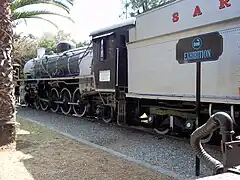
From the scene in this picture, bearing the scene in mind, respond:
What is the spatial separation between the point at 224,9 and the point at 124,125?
4.85 meters

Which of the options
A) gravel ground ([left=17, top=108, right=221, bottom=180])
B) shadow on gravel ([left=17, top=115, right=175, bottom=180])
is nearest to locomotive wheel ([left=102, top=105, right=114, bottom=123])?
gravel ground ([left=17, top=108, right=221, bottom=180])

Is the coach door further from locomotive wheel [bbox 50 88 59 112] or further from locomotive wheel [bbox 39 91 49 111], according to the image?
locomotive wheel [bbox 39 91 49 111]

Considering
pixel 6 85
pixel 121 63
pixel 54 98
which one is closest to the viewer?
pixel 6 85

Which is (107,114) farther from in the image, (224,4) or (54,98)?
(224,4)

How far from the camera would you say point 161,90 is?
7.31m

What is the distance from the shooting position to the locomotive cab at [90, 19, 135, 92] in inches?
357

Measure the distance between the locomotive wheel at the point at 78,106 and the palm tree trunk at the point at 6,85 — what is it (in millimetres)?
5672

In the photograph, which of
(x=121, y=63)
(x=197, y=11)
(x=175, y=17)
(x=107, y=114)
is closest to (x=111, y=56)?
(x=121, y=63)

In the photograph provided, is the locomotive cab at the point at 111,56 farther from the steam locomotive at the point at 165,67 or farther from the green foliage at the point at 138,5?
the green foliage at the point at 138,5

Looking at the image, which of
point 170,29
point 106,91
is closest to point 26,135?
point 106,91

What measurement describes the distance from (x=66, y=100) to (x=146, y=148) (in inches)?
306

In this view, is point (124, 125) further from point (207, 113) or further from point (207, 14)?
point (207, 14)

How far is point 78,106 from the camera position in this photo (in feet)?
42.8

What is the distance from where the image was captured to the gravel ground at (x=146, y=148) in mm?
5227
